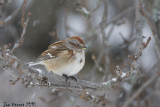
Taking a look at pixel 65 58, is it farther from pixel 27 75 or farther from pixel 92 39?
pixel 92 39

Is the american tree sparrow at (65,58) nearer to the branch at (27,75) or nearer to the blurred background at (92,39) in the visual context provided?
the branch at (27,75)

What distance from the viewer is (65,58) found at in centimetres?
505

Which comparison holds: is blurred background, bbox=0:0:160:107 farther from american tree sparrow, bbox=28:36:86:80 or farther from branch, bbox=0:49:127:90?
branch, bbox=0:49:127:90

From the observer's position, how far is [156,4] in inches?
252

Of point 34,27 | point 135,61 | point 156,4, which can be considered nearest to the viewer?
point 135,61

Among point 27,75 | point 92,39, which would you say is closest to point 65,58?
point 27,75

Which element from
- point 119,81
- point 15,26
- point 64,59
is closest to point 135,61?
point 119,81

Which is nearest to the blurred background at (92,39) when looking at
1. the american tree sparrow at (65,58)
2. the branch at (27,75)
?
the american tree sparrow at (65,58)

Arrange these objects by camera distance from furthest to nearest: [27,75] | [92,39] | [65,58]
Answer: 1. [92,39]
2. [65,58]
3. [27,75]

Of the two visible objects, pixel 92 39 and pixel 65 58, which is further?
pixel 92 39

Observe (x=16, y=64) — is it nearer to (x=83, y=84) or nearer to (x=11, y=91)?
(x=83, y=84)

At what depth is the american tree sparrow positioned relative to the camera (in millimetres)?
4980

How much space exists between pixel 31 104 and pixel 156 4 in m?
3.43

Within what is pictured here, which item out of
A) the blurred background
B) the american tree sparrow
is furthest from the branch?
the blurred background
